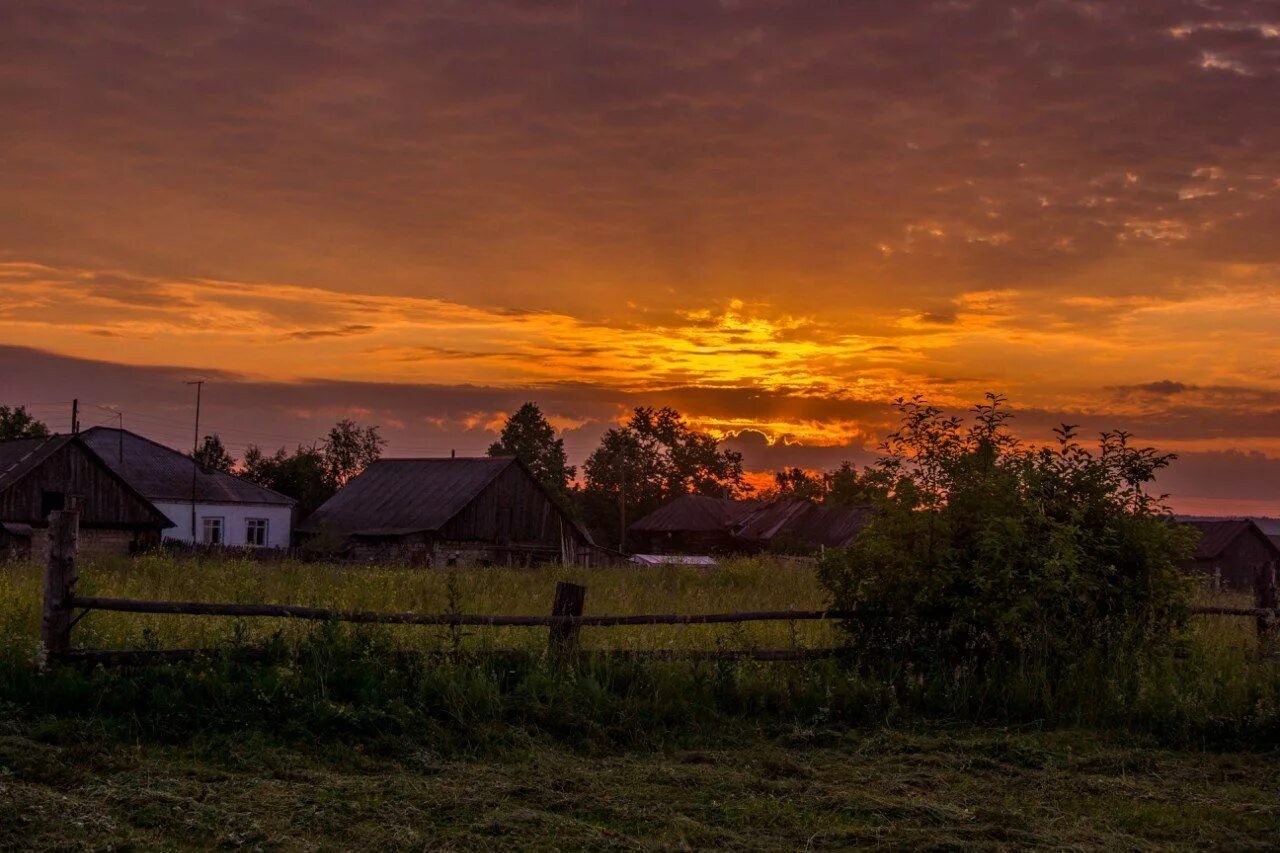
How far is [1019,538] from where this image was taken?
39.6 feet

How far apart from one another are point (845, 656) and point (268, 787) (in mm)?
6231

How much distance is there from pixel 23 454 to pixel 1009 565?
44556 millimetres

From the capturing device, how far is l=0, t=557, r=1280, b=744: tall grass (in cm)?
966

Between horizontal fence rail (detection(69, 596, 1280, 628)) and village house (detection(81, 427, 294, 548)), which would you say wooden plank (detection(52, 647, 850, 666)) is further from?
village house (detection(81, 427, 294, 548))

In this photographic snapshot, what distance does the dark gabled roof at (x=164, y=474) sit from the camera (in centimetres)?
5675

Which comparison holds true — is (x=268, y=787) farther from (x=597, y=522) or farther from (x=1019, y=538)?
(x=597, y=522)

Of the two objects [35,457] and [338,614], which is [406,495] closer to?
[35,457]

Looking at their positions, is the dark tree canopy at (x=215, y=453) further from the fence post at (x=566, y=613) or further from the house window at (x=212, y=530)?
the fence post at (x=566, y=613)

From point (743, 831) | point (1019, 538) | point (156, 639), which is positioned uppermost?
point (1019, 538)

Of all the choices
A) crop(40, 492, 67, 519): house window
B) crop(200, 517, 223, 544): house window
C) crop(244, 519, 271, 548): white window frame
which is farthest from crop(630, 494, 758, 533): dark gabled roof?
crop(40, 492, 67, 519): house window

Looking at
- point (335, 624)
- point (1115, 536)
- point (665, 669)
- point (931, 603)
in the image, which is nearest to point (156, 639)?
point (335, 624)

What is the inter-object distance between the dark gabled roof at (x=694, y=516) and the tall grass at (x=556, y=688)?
6253 cm

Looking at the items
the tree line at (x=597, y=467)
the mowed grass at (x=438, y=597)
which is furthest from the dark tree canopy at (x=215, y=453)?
the mowed grass at (x=438, y=597)

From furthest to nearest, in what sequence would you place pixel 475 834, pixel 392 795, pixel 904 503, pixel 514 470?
pixel 514 470, pixel 904 503, pixel 392 795, pixel 475 834
